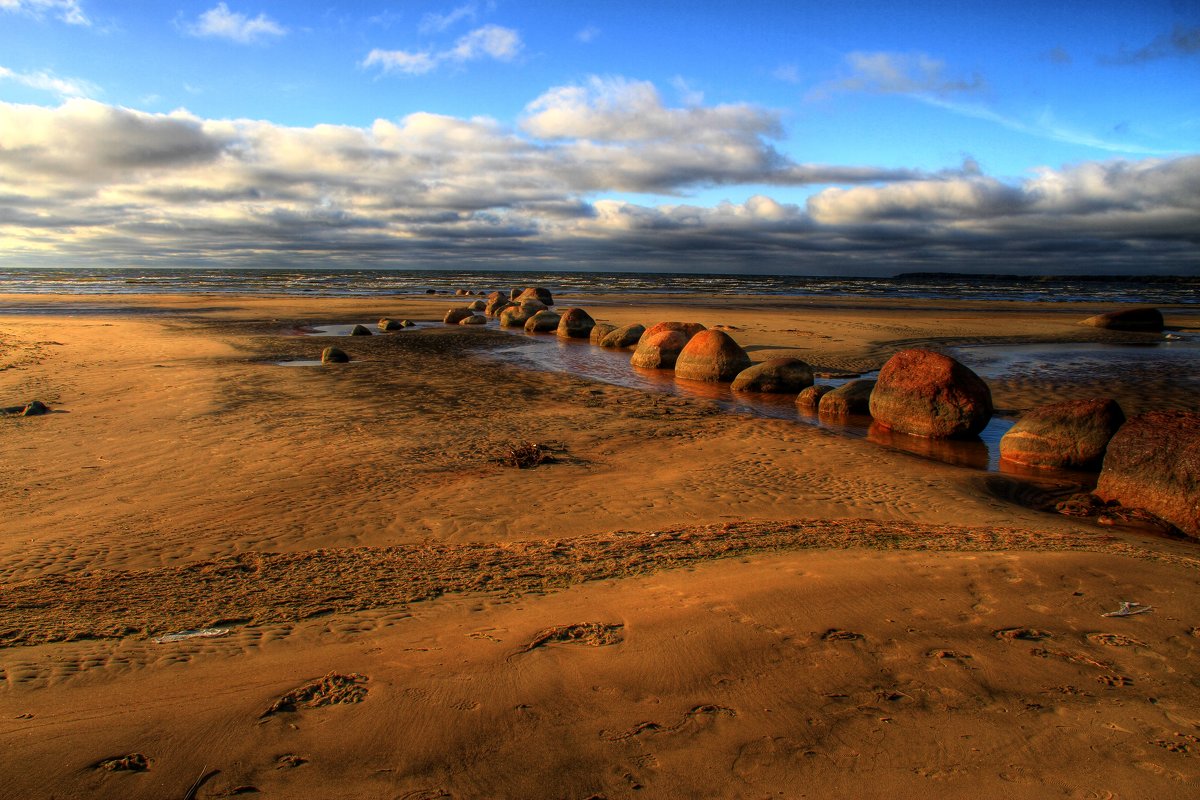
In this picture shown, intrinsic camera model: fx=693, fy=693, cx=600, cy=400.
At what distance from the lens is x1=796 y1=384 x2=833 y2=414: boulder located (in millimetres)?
12734

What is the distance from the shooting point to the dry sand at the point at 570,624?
3.14 metres

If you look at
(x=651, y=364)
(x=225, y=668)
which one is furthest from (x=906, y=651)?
(x=651, y=364)

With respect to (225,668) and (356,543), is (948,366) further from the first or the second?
(225,668)

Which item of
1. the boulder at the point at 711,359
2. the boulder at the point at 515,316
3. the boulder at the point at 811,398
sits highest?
the boulder at the point at 515,316

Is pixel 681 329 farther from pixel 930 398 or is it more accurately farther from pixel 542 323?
pixel 542 323

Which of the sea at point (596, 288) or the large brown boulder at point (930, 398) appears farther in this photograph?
the sea at point (596, 288)

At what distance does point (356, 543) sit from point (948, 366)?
940 cm

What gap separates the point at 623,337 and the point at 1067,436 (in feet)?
48.6

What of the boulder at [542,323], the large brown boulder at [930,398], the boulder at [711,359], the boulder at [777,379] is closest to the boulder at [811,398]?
the boulder at [777,379]

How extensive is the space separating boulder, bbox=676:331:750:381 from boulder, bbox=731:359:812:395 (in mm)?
1211

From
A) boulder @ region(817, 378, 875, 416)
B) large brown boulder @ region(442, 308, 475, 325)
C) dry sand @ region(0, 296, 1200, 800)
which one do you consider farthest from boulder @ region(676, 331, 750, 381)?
large brown boulder @ region(442, 308, 475, 325)

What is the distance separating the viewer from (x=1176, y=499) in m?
6.93

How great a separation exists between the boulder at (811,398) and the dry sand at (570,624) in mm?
2997

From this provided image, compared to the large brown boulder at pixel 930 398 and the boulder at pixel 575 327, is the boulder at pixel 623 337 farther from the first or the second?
the large brown boulder at pixel 930 398
